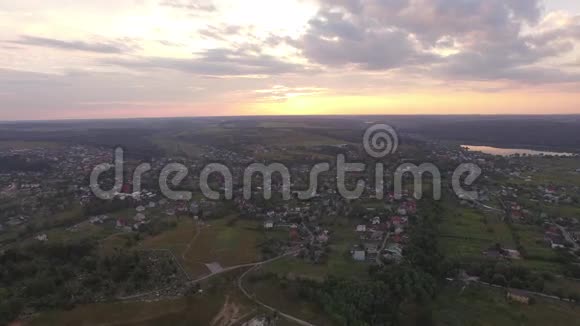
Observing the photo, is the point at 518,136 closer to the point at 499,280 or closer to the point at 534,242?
the point at 534,242

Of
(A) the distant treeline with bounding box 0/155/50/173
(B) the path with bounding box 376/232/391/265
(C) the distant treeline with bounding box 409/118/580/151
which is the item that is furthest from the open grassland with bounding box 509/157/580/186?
(A) the distant treeline with bounding box 0/155/50/173

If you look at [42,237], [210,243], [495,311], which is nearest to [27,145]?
[42,237]

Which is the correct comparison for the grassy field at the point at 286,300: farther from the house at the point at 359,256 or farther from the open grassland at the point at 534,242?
the open grassland at the point at 534,242

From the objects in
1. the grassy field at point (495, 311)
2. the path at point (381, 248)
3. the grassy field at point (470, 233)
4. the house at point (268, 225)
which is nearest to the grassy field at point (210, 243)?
the house at point (268, 225)

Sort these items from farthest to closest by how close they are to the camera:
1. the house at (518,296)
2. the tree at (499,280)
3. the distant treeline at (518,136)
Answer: the distant treeline at (518,136) → the tree at (499,280) → the house at (518,296)

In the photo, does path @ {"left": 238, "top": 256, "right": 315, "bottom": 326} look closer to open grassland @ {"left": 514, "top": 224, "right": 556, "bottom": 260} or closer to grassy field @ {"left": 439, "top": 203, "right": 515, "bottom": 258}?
grassy field @ {"left": 439, "top": 203, "right": 515, "bottom": 258}

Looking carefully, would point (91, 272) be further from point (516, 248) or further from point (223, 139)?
point (223, 139)
